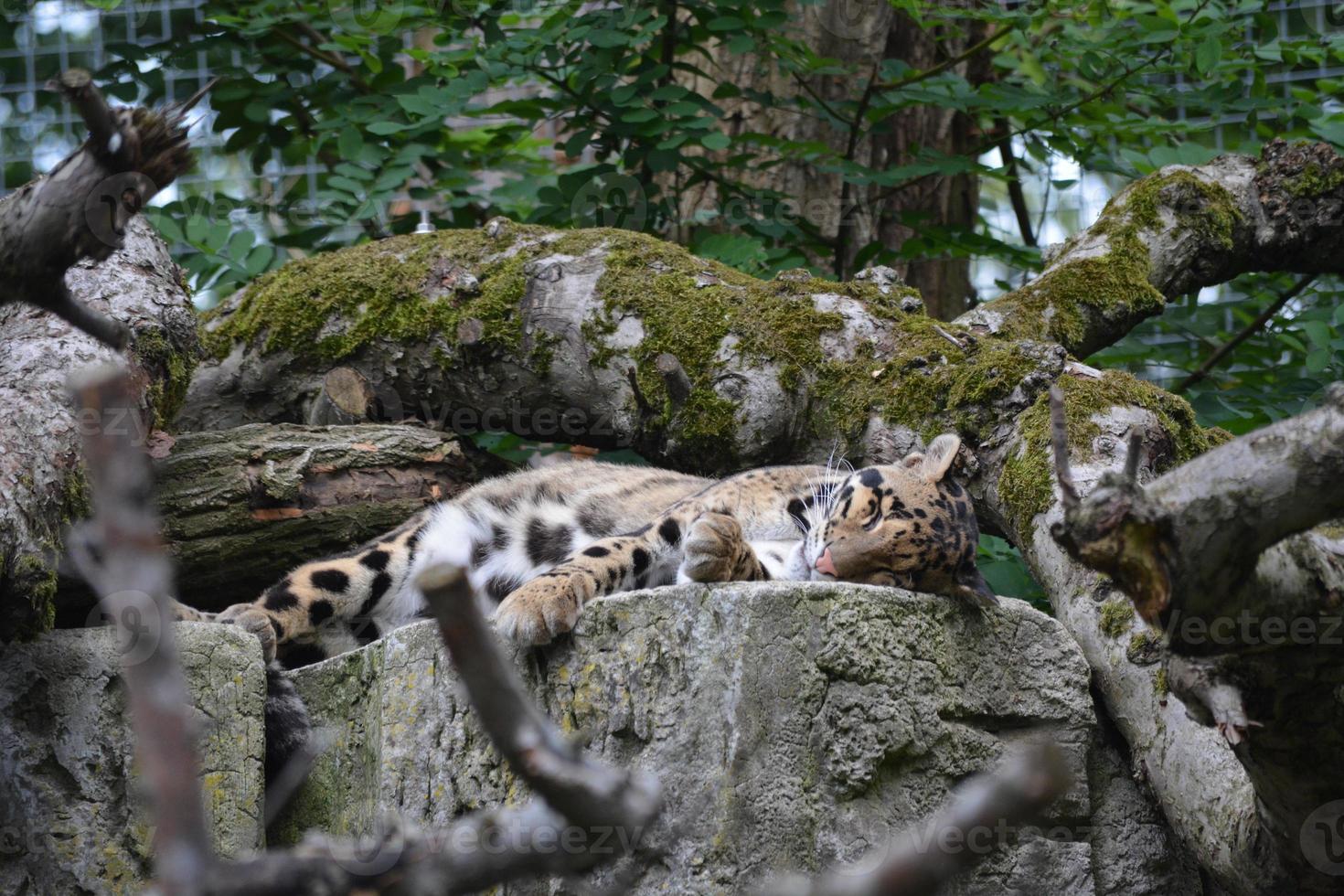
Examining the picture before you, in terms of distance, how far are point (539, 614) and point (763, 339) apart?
277cm

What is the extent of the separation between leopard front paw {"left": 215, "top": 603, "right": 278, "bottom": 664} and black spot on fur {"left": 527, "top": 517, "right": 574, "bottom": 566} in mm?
1247

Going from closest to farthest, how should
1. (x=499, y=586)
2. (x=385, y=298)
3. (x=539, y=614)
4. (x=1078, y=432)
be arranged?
(x=539, y=614), (x=1078, y=432), (x=499, y=586), (x=385, y=298)

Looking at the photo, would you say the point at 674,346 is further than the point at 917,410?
Yes

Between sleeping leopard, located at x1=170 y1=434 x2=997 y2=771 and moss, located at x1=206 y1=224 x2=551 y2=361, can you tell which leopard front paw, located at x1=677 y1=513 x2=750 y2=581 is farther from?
moss, located at x1=206 y1=224 x2=551 y2=361

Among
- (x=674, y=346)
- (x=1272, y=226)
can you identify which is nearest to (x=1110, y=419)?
(x=674, y=346)

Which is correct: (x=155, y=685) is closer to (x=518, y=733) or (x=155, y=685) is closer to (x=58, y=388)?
(x=518, y=733)

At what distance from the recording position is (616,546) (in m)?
5.03

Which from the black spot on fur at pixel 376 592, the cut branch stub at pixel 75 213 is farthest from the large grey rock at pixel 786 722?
the cut branch stub at pixel 75 213

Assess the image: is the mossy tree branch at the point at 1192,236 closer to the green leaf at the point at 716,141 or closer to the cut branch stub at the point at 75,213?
the green leaf at the point at 716,141

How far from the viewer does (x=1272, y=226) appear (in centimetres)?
743

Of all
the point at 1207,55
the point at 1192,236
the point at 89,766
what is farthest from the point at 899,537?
the point at 1207,55

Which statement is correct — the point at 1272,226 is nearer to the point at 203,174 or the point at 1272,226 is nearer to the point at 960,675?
the point at 960,675

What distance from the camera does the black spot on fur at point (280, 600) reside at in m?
5.54

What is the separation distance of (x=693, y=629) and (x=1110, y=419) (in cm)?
234
